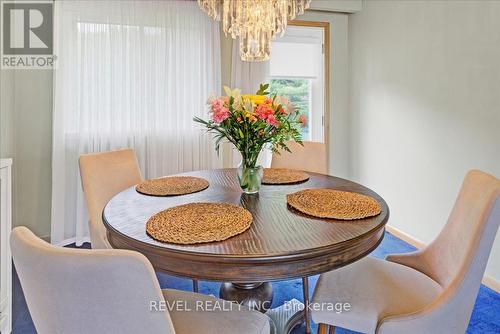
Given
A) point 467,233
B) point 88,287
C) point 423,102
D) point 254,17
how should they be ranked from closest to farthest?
point 88,287, point 467,233, point 254,17, point 423,102

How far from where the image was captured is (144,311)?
2.27ft

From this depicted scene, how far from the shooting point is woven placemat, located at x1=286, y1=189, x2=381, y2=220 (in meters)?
1.26

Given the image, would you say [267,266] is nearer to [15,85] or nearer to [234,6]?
[234,6]

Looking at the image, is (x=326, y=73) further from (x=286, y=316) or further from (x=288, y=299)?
(x=286, y=316)

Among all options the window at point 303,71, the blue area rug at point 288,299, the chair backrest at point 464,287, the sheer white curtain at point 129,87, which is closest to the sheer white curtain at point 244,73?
the sheer white curtain at point 129,87

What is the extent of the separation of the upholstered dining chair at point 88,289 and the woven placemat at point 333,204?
2.44ft

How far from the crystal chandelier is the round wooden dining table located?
4.11ft

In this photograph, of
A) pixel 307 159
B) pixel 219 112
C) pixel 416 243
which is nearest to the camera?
pixel 219 112

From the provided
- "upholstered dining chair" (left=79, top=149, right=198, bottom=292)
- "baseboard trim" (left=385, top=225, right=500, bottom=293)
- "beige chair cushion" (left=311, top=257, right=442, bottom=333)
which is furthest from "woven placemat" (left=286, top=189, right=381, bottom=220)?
"baseboard trim" (left=385, top=225, right=500, bottom=293)

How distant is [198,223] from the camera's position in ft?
3.83

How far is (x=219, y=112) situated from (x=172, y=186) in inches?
20.7

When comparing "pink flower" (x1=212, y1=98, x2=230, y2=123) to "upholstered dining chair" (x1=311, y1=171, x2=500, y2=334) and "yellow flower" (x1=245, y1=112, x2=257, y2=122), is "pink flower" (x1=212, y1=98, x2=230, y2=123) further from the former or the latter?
"upholstered dining chair" (x1=311, y1=171, x2=500, y2=334)

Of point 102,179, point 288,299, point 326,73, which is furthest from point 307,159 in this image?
point 326,73

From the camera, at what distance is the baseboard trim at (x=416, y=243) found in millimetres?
2293
